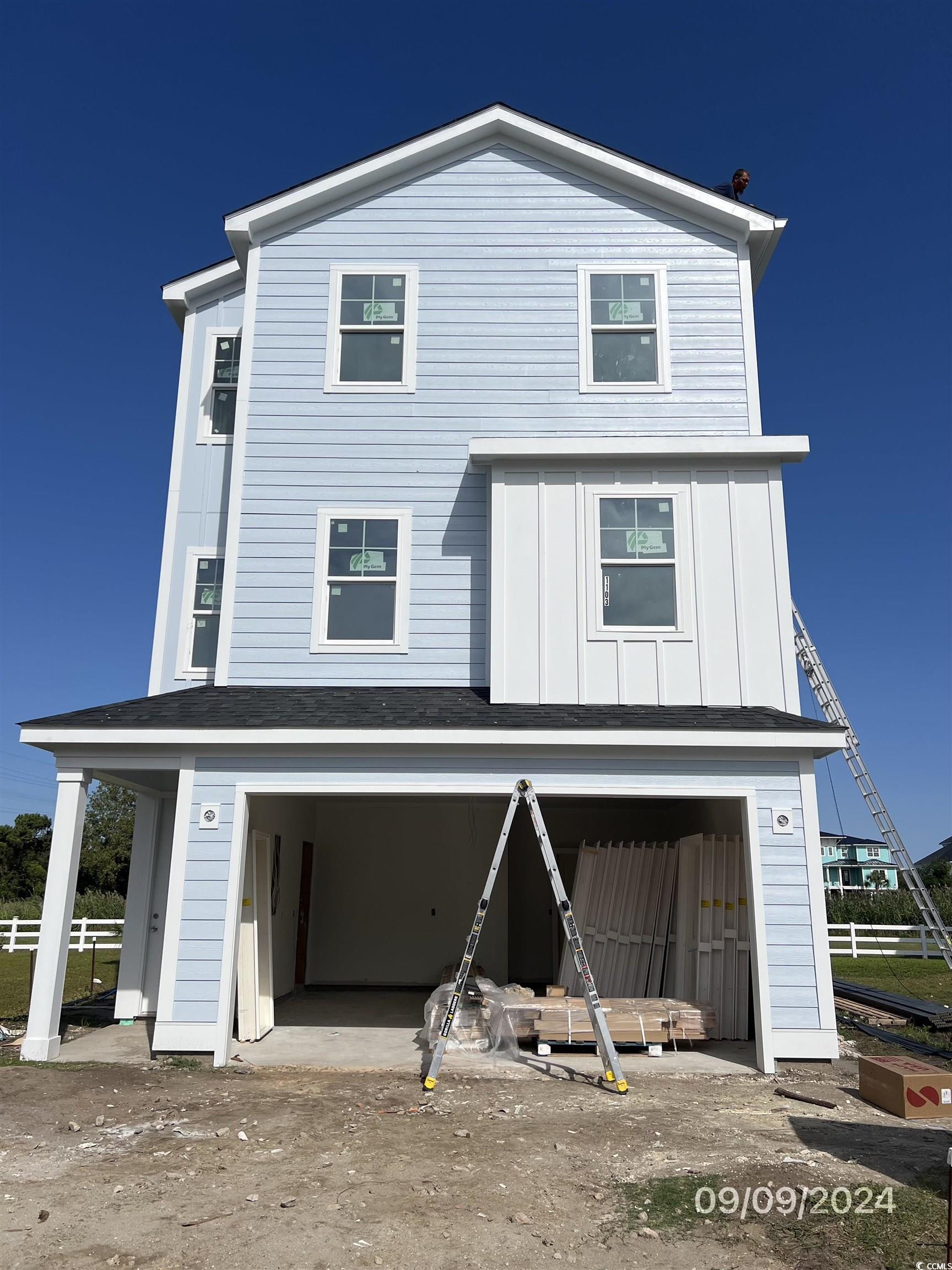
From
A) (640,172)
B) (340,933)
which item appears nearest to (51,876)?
(340,933)

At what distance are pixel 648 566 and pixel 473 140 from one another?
20.1 feet

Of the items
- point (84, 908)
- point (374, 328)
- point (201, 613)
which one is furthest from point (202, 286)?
point (84, 908)

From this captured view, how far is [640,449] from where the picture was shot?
1005cm

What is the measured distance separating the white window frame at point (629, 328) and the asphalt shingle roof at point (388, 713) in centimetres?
396

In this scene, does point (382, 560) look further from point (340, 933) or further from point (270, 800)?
point (340, 933)

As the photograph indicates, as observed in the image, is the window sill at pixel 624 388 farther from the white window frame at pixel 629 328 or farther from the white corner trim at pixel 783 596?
the white corner trim at pixel 783 596

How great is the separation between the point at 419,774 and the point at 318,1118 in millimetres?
3037

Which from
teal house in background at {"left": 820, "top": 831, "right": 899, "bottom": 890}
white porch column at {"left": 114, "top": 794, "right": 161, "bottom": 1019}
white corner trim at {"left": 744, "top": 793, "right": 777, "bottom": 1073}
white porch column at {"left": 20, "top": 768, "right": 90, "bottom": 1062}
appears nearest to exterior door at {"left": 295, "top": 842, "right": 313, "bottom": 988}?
white porch column at {"left": 114, "top": 794, "right": 161, "bottom": 1019}

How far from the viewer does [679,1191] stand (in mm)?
5148

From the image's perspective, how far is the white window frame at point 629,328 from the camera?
11.0 metres

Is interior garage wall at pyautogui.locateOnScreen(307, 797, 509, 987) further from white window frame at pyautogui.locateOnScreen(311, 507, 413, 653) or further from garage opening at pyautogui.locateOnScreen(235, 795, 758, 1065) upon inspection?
white window frame at pyautogui.locateOnScreen(311, 507, 413, 653)

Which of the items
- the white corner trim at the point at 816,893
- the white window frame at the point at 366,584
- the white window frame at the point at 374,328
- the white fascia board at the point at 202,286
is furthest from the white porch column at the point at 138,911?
the white corner trim at the point at 816,893

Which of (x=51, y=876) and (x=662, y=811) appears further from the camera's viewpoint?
(x=662, y=811)

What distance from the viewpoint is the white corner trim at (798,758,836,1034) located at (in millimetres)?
8195
